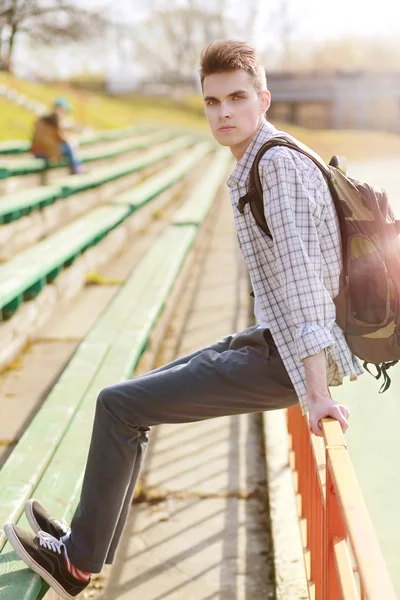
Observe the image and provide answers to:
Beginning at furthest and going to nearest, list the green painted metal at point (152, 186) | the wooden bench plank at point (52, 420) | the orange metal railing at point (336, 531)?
the green painted metal at point (152, 186)
the wooden bench plank at point (52, 420)
the orange metal railing at point (336, 531)

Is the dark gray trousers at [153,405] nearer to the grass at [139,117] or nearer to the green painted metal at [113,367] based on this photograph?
the green painted metal at [113,367]

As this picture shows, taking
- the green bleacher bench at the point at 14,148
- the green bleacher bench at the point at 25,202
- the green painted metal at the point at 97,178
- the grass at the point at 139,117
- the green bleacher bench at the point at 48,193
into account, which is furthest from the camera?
the grass at the point at 139,117

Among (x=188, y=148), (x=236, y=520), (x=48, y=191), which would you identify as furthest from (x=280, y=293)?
(x=188, y=148)

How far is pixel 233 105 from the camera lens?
2217 millimetres

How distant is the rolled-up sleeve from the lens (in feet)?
6.63

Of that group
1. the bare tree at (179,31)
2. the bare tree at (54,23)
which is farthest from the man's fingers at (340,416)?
the bare tree at (179,31)

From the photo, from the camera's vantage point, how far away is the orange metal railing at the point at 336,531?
1.36 m

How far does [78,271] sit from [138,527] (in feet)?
10.8

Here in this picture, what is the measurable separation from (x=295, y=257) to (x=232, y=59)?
1.97ft

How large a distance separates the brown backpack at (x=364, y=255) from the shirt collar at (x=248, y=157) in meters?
0.07

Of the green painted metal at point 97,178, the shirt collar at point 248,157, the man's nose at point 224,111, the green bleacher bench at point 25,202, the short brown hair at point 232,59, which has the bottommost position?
the green painted metal at point 97,178

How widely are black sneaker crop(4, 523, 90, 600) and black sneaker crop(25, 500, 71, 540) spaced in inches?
1.8

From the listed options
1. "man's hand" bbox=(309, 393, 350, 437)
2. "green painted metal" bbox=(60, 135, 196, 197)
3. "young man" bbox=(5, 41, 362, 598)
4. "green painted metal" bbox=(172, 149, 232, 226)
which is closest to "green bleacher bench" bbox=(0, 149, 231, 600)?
"young man" bbox=(5, 41, 362, 598)

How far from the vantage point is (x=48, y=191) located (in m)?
7.64
